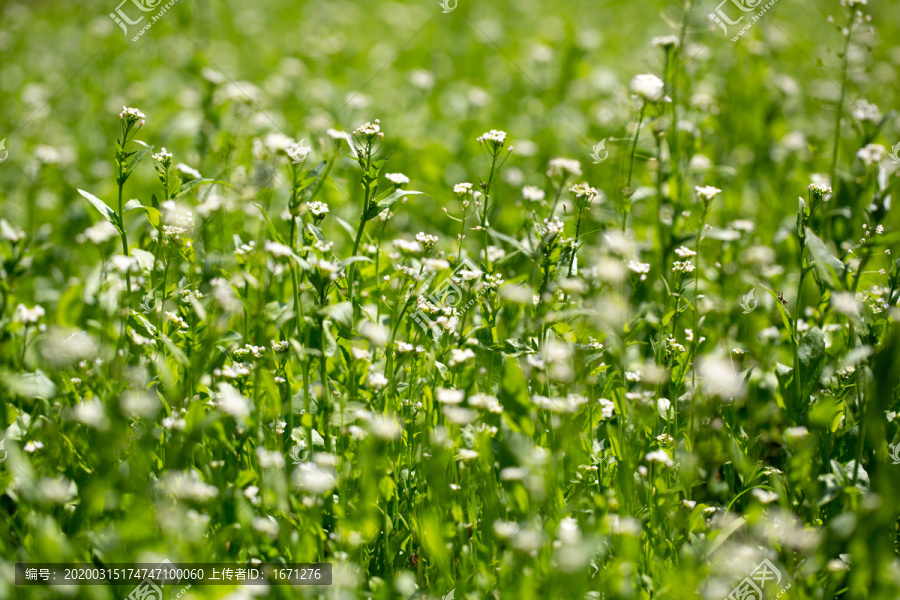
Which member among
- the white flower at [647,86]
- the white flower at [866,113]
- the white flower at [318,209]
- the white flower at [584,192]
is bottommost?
the white flower at [318,209]

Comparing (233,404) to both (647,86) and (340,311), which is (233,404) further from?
(647,86)

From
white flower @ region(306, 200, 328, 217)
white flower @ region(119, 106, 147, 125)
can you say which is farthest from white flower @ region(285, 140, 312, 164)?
white flower @ region(119, 106, 147, 125)

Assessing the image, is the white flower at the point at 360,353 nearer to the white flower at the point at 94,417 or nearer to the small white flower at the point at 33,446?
the white flower at the point at 94,417

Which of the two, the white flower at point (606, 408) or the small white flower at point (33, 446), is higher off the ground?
the white flower at point (606, 408)

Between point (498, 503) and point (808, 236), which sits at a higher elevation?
point (808, 236)

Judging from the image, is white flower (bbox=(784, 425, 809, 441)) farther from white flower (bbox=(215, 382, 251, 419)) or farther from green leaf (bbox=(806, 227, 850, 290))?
white flower (bbox=(215, 382, 251, 419))

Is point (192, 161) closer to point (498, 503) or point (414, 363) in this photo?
point (414, 363)

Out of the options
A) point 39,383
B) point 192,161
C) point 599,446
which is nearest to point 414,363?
point 599,446

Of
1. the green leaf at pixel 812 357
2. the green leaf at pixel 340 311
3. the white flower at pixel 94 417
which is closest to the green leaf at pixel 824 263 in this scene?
the green leaf at pixel 812 357

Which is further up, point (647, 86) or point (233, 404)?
point (647, 86)

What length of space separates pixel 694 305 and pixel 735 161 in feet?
7.26

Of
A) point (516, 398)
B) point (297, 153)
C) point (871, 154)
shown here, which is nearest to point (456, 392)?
point (516, 398)

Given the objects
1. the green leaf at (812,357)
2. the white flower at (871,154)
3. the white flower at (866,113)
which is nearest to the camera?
the green leaf at (812,357)

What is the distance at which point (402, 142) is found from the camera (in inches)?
150
